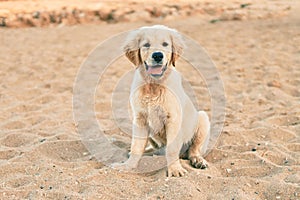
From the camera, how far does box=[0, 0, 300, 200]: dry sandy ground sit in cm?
332

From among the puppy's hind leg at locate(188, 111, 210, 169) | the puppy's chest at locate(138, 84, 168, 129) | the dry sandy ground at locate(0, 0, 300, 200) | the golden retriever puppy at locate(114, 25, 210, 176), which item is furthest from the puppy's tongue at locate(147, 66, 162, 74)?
the dry sandy ground at locate(0, 0, 300, 200)

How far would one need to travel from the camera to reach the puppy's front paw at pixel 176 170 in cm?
361

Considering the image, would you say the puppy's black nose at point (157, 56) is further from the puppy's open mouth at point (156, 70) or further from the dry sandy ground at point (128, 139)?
the dry sandy ground at point (128, 139)

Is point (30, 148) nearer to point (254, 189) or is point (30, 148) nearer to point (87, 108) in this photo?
point (87, 108)

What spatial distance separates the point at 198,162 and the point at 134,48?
1232mm

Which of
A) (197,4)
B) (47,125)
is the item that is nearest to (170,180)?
(47,125)

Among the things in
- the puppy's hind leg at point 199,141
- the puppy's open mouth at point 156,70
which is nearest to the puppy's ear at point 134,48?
the puppy's open mouth at point 156,70

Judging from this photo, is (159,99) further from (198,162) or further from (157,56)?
(198,162)

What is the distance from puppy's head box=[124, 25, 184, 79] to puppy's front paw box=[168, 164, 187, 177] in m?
0.81

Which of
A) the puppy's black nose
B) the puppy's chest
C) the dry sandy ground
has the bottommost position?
the dry sandy ground

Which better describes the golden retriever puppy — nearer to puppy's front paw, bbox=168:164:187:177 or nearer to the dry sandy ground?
puppy's front paw, bbox=168:164:187:177

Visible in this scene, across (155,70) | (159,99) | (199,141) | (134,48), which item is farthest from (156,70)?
(199,141)

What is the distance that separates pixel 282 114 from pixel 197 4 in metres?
11.6

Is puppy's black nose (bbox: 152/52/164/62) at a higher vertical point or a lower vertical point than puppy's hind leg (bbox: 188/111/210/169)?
higher
